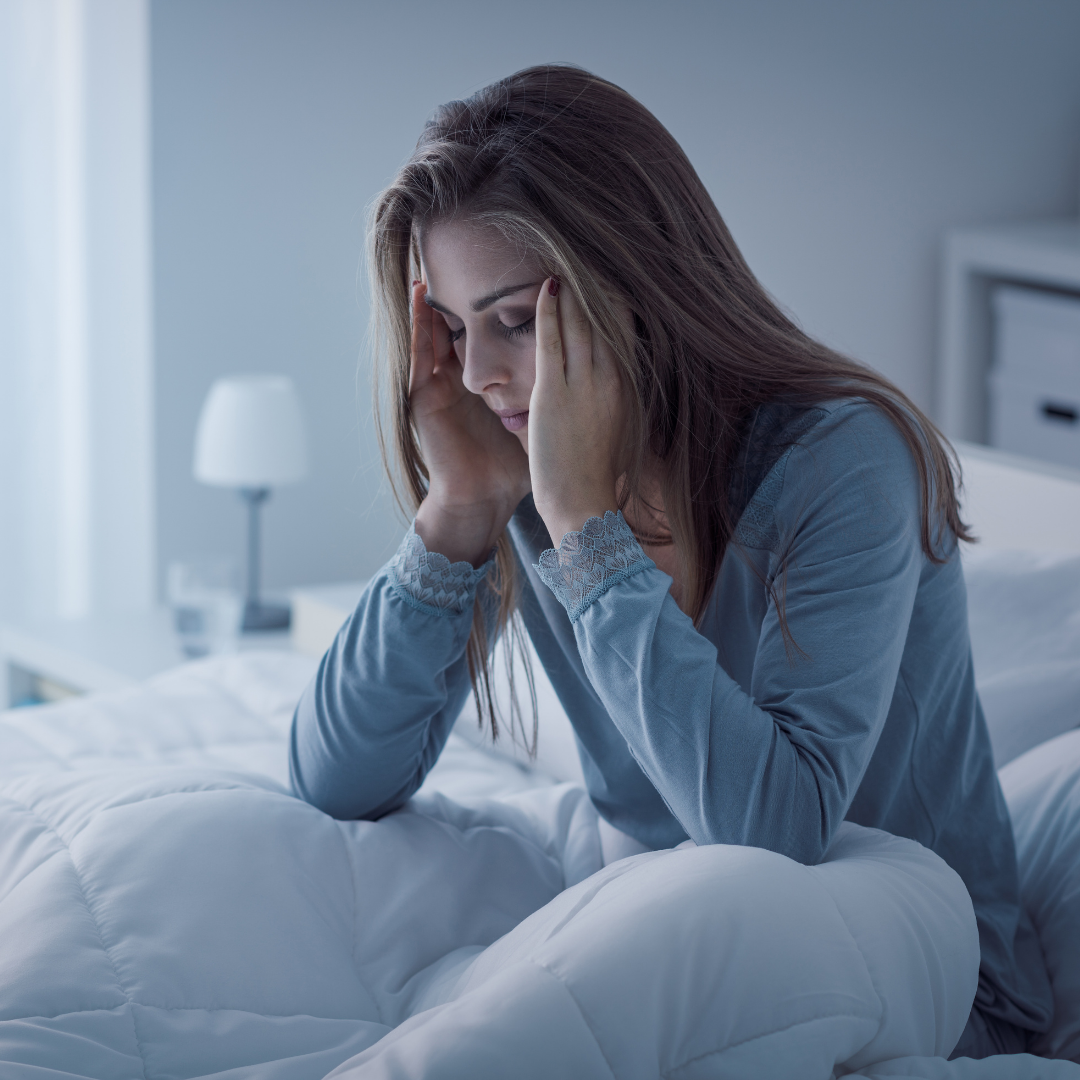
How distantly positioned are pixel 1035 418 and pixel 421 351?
2063 mm

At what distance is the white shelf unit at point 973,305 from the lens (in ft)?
9.14

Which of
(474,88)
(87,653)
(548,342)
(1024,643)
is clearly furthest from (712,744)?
(474,88)

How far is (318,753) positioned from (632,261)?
452 mm

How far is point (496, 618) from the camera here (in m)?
1.07

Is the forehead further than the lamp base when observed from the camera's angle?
No

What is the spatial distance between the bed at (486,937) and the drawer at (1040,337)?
61.5 inches

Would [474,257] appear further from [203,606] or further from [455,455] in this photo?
[203,606]

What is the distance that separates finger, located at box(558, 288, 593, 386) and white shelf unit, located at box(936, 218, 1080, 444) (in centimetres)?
212

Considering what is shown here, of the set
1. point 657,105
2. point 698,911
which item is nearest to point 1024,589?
point 698,911

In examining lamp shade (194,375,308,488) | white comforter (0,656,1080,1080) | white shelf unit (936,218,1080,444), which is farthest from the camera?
white shelf unit (936,218,1080,444)

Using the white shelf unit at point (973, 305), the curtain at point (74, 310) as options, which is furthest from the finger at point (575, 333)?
the white shelf unit at point (973, 305)

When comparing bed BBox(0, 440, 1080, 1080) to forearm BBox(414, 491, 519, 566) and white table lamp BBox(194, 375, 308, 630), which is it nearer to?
forearm BBox(414, 491, 519, 566)

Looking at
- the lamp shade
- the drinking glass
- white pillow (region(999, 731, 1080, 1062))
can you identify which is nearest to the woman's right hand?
white pillow (region(999, 731, 1080, 1062))

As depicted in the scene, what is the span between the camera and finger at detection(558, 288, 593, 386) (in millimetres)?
878
